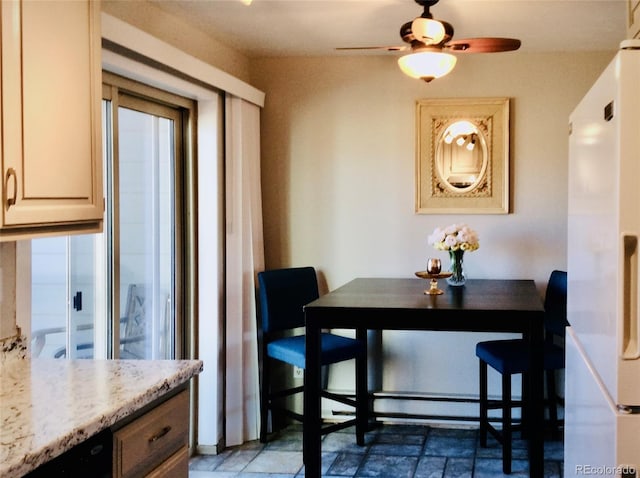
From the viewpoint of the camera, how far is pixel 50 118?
1958 mm

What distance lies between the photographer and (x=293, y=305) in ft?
14.1

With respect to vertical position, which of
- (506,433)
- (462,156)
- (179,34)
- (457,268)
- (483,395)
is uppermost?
(179,34)

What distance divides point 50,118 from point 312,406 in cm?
193

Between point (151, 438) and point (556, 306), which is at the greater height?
point (556, 306)

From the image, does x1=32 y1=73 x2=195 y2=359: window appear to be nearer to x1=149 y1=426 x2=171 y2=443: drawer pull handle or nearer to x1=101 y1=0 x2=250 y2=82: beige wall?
x1=101 y1=0 x2=250 y2=82: beige wall

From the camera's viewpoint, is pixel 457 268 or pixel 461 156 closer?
pixel 457 268

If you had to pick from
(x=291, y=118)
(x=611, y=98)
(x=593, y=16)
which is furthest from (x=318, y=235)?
(x=611, y=98)

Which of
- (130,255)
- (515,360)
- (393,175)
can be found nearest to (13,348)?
(130,255)

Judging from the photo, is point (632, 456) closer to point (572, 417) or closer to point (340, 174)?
point (572, 417)

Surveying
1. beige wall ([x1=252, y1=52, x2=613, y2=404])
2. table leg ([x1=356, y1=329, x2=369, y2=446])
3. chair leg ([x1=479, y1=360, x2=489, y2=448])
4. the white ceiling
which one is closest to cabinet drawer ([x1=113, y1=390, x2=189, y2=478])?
the white ceiling

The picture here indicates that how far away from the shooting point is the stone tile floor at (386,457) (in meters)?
3.72

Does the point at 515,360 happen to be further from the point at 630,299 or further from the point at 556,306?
the point at 630,299

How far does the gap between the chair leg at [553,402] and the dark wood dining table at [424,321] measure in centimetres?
78

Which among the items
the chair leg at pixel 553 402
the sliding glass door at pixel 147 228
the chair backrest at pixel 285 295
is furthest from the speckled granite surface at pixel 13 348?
the chair leg at pixel 553 402
